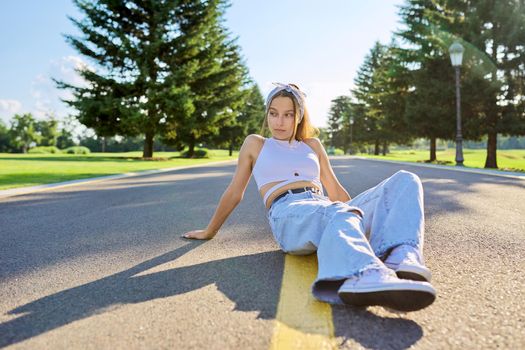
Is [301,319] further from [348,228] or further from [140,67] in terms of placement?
[140,67]

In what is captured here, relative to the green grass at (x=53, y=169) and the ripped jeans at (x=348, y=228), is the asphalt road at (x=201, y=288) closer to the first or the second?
the ripped jeans at (x=348, y=228)

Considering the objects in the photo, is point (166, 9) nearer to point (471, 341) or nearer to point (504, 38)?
point (504, 38)

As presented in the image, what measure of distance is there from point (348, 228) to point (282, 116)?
1301 mm

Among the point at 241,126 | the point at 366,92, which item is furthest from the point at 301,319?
the point at 366,92

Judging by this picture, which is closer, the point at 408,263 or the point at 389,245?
the point at 408,263

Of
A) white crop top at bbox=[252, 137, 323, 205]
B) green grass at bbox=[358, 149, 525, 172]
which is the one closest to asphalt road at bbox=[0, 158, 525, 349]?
white crop top at bbox=[252, 137, 323, 205]

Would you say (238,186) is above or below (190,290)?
above

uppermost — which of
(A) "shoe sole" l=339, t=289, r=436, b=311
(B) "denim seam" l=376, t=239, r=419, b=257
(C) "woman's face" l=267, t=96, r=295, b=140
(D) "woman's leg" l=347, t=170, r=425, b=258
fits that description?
(C) "woman's face" l=267, t=96, r=295, b=140

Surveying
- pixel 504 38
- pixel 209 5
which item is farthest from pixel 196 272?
pixel 209 5

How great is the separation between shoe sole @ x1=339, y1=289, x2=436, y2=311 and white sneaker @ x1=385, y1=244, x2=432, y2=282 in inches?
7.0

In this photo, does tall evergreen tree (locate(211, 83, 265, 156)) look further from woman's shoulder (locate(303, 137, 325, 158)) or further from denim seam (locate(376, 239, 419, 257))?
denim seam (locate(376, 239, 419, 257))

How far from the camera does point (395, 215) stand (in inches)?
76.2

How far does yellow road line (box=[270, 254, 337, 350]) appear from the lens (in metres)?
1.30

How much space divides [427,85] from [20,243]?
2099cm
